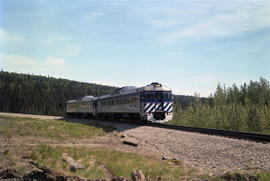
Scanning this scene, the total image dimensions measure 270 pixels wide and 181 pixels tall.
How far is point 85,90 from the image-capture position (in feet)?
386

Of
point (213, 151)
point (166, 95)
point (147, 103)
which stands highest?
point (166, 95)

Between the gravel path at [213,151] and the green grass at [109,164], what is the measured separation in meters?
1.40

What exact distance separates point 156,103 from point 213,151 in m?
11.3

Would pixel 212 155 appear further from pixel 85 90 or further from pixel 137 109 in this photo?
pixel 85 90

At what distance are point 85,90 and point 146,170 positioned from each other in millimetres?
112733

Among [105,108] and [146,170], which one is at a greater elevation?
[105,108]

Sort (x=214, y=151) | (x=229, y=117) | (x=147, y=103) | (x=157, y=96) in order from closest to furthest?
(x=214, y=151)
(x=229, y=117)
(x=147, y=103)
(x=157, y=96)

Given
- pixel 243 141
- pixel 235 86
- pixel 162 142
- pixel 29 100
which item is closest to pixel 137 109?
pixel 162 142

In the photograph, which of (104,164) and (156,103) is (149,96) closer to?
(156,103)

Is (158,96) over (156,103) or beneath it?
over

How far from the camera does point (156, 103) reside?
2114 centimetres

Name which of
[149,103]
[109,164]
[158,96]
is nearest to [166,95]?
[158,96]

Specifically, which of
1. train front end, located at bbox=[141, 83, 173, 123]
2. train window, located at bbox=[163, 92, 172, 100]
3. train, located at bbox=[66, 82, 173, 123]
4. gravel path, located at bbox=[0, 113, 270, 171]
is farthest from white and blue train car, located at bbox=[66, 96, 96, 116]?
gravel path, located at bbox=[0, 113, 270, 171]

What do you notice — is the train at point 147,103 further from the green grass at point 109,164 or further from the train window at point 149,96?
the green grass at point 109,164
